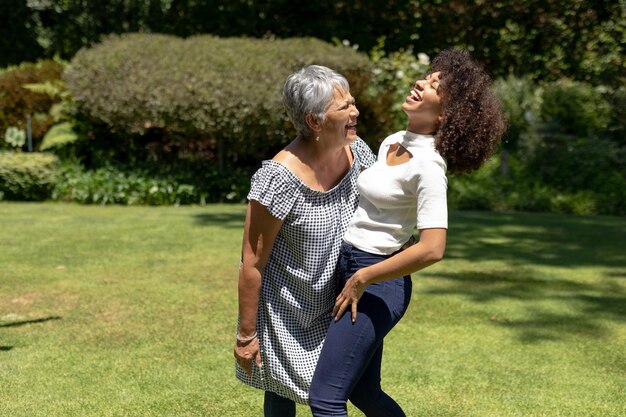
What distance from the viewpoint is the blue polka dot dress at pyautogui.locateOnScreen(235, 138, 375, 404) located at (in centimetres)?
318

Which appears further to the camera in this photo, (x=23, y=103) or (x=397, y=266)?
(x=23, y=103)

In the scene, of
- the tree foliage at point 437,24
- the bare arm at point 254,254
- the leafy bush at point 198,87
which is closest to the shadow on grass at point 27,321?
the bare arm at point 254,254

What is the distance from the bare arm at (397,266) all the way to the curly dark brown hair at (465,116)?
30 centimetres

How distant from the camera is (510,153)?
14.8m

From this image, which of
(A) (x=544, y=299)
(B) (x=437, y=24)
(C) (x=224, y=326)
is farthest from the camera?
(B) (x=437, y=24)

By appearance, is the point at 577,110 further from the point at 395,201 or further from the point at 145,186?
the point at 395,201

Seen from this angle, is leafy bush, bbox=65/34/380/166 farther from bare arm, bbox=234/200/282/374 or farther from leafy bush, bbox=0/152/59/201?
bare arm, bbox=234/200/282/374

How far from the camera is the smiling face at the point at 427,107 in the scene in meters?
3.08

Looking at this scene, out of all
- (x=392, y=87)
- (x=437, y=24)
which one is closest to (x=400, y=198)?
(x=392, y=87)

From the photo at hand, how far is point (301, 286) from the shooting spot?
10.6 feet

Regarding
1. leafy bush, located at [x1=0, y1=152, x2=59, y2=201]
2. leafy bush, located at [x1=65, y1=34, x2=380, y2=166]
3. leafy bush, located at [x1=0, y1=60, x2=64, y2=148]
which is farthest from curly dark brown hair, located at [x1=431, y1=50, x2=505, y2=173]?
leafy bush, located at [x1=0, y1=60, x2=64, y2=148]

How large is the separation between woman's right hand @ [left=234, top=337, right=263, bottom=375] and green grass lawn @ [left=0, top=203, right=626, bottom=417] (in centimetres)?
138

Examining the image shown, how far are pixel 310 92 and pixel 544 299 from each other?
4645mm

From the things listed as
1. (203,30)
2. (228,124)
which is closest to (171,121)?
(228,124)
